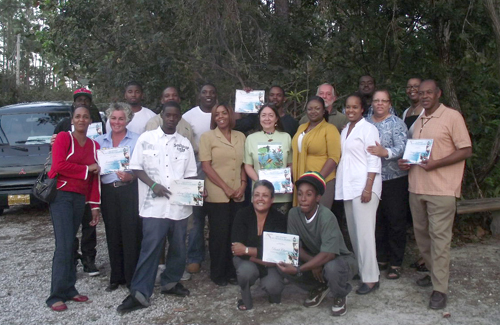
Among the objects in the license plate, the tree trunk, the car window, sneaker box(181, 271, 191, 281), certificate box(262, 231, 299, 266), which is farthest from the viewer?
the car window

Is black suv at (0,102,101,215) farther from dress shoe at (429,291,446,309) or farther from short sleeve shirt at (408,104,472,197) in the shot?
dress shoe at (429,291,446,309)

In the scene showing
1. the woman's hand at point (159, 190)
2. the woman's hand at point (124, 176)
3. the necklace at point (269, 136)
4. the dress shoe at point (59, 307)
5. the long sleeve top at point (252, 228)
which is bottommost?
the dress shoe at point (59, 307)

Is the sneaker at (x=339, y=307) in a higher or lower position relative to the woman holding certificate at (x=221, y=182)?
lower

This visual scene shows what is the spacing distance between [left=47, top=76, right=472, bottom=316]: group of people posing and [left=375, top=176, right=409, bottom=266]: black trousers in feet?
0.04

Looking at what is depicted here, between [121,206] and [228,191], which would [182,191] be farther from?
[121,206]

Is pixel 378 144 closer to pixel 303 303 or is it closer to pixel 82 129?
pixel 303 303

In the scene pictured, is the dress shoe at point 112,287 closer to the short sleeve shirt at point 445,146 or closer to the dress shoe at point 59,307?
the dress shoe at point 59,307

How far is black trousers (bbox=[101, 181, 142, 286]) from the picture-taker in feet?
17.3

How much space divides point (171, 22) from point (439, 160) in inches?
197

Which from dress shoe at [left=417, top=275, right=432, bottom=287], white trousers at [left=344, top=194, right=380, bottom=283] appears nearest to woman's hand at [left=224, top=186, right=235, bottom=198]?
white trousers at [left=344, top=194, right=380, bottom=283]

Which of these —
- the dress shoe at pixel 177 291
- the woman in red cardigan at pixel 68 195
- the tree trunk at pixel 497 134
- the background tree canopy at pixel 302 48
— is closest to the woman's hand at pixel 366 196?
the dress shoe at pixel 177 291

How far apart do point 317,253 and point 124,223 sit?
6.60ft

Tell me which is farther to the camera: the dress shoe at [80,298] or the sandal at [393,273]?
the sandal at [393,273]

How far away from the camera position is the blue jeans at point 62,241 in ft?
16.1
